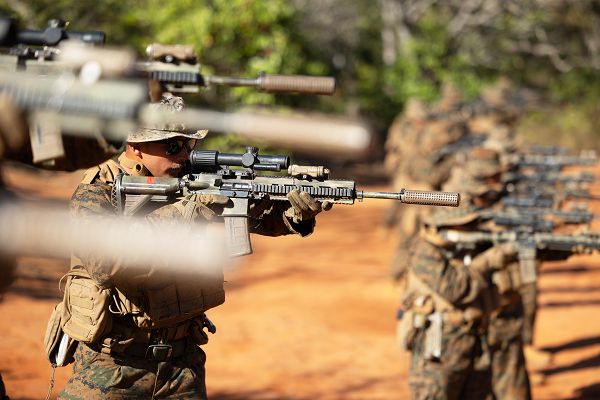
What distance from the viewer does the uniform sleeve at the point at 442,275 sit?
22.3 ft

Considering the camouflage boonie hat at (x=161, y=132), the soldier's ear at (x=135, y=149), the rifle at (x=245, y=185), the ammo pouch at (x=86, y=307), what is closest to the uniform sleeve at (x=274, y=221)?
the rifle at (x=245, y=185)

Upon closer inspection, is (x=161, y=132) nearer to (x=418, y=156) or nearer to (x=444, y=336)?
(x=444, y=336)

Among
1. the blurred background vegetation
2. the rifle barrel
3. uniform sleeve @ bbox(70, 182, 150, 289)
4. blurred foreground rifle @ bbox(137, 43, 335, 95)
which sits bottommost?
uniform sleeve @ bbox(70, 182, 150, 289)

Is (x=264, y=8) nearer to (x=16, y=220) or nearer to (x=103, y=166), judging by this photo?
(x=103, y=166)

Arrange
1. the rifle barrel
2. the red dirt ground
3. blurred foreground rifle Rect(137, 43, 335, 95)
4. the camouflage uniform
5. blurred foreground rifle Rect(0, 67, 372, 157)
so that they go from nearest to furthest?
1. blurred foreground rifle Rect(0, 67, 372, 157)
2. the rifle barrel
3. blurred foreground rifle Rect(137, 43, 335, 95)
4. the red dirt ground
5. the camouflage uniform

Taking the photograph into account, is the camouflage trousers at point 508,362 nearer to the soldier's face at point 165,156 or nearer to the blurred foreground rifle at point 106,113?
the soldier's face at point 165,156

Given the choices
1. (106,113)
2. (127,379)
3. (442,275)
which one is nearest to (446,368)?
(442,275)

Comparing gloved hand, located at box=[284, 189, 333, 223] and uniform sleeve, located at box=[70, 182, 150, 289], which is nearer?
uniform sleeve, located at box=[70, 182, 150, 289]

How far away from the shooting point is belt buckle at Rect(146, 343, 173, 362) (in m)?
4.83

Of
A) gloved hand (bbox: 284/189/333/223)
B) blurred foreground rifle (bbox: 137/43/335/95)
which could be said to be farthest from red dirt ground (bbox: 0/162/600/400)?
gloved hand (bbox: 284/189/333/223)

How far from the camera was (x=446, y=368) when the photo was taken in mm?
6883

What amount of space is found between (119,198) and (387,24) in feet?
97.6

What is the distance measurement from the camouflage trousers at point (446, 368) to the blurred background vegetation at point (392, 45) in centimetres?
1351

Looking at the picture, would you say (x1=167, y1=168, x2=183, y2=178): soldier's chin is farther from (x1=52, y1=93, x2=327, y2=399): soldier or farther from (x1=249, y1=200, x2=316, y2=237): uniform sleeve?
(x1=249, y1=200, x2=316, y2=237): uniform sleeve
